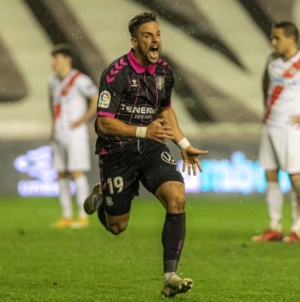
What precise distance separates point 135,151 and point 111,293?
94 centimetres

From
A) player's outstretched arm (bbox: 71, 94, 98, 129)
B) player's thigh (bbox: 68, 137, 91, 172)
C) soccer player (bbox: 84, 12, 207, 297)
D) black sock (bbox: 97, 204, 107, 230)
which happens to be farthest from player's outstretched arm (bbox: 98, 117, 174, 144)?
player's thigh (bbox: 68, 137, 91, 172)

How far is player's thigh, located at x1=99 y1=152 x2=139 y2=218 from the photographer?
21.1 ft

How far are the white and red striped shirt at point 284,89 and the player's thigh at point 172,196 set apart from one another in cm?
389

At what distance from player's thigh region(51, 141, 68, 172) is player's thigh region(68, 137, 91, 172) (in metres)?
0.08

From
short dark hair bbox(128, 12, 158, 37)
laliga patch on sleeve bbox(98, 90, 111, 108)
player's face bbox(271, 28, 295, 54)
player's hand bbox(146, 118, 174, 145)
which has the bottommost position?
player's hand bbox(146, 118, 174, 145)

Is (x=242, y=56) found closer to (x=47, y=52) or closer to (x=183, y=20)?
(x=183, y=20)

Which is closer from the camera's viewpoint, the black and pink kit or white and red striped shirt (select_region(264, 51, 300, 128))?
the black and pink kit

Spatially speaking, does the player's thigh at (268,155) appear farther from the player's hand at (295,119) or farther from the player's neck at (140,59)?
the player's neck at (140,59)

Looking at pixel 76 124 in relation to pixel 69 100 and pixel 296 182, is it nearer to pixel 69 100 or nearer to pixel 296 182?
pixel 69 100

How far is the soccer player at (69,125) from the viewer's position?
459 inches

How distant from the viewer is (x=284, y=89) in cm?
980

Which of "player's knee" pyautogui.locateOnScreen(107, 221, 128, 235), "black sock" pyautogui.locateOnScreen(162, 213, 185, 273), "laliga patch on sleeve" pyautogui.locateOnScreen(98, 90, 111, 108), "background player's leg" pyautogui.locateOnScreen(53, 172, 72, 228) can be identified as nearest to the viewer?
"black sock" pyautogui.locateOnScreen(162, 213, 185, 273)

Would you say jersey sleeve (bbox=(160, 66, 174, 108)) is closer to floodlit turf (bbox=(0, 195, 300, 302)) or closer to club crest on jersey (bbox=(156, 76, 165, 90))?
club crest on jersey (bbox=(156, 76, 165, 90))

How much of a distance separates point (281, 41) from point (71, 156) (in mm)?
3383
